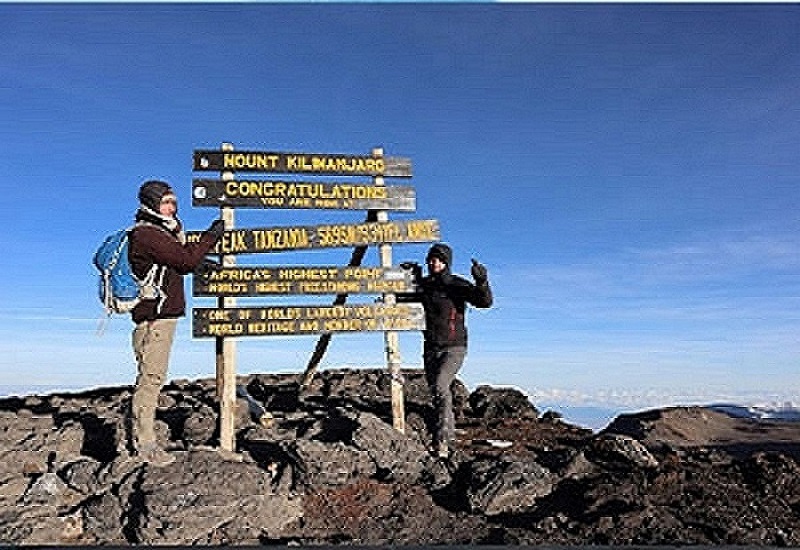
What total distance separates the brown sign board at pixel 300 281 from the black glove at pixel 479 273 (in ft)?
4.89

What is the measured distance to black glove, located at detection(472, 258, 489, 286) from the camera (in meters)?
12.5

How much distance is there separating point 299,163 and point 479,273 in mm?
3232

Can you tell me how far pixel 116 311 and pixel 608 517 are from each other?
656 cm

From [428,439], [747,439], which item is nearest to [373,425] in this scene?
[428,439]

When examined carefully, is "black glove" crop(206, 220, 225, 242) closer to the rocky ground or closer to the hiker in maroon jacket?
the hiker in maroon jacket

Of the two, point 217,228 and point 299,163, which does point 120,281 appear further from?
point 299,163

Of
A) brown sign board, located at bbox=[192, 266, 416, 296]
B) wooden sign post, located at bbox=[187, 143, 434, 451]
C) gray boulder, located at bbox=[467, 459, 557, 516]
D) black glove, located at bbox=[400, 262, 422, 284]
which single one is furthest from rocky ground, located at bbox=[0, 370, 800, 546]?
black glove, located at bbox=[400, 262, 422, 284]

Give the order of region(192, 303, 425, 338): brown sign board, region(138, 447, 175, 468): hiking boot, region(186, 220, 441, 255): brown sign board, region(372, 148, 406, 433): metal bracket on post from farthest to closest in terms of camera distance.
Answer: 1. region(372, 148, 406, 433): metal bracket on post
2. region(186, 220, 441, 255): brown sign board
3. region(192, 303, 425, 338): brown sign board
4. region(138, 447, 175, 468): hiking boot

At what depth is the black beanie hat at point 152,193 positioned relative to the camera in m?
11.2

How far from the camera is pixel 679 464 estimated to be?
41.1ft

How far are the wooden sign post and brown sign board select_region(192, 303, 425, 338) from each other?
1 cm

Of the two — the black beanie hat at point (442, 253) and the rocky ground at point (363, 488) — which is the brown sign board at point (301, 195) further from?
the rocky ground at point (363, 488)

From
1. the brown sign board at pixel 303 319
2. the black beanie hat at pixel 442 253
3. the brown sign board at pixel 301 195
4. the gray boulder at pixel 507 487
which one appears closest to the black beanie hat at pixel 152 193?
the brown sign board at pixel 301 195

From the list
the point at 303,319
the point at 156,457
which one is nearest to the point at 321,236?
the point at 303,319
